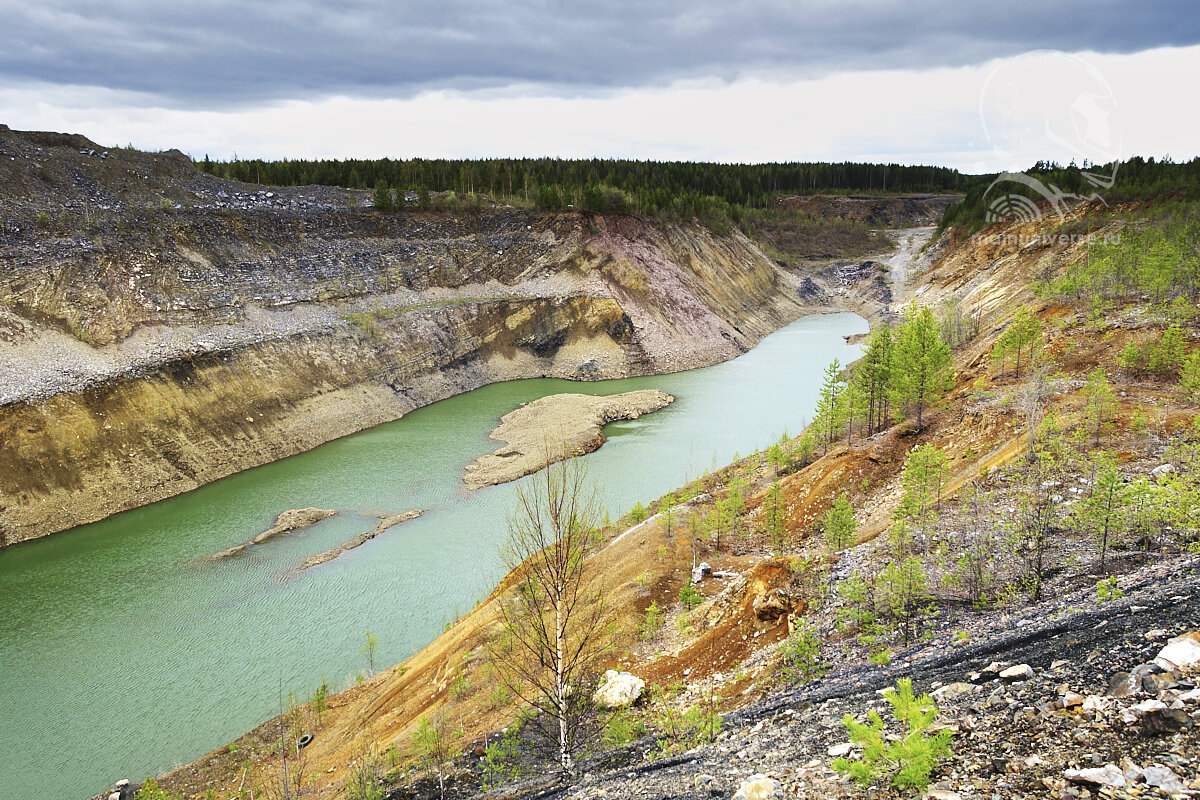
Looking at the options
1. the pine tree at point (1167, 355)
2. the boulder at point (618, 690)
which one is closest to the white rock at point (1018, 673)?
the boulder at point (618, 690)

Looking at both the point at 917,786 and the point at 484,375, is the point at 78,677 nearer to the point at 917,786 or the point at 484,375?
the point at 917,786

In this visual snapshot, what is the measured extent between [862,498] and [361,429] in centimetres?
3157

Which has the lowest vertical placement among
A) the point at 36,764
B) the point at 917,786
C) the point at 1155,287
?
the point at 36,764

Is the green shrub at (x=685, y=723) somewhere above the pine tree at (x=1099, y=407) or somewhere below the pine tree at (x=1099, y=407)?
below

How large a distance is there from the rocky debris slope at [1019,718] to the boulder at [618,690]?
156 centimetres

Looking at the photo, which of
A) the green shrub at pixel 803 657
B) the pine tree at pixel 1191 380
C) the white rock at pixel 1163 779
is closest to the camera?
the white rock at pixel 1163 779

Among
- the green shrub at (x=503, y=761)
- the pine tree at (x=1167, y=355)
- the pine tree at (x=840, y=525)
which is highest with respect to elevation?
the pine tree at (x=1167, y=355)

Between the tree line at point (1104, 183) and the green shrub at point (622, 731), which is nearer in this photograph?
the green shrub at point (622, 731)

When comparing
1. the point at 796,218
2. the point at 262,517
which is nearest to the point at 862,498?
the point at 262,517

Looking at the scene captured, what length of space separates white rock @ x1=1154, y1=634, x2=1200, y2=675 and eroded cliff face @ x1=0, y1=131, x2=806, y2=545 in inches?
1435

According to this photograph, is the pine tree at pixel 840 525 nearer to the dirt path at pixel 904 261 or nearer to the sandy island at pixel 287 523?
the sandy island at pixel 287 523

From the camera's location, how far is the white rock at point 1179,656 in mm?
6926

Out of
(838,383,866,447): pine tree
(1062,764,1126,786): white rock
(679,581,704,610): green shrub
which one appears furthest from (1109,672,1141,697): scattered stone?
(838,383,866,447): pine tree

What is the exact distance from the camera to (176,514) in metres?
31.2
